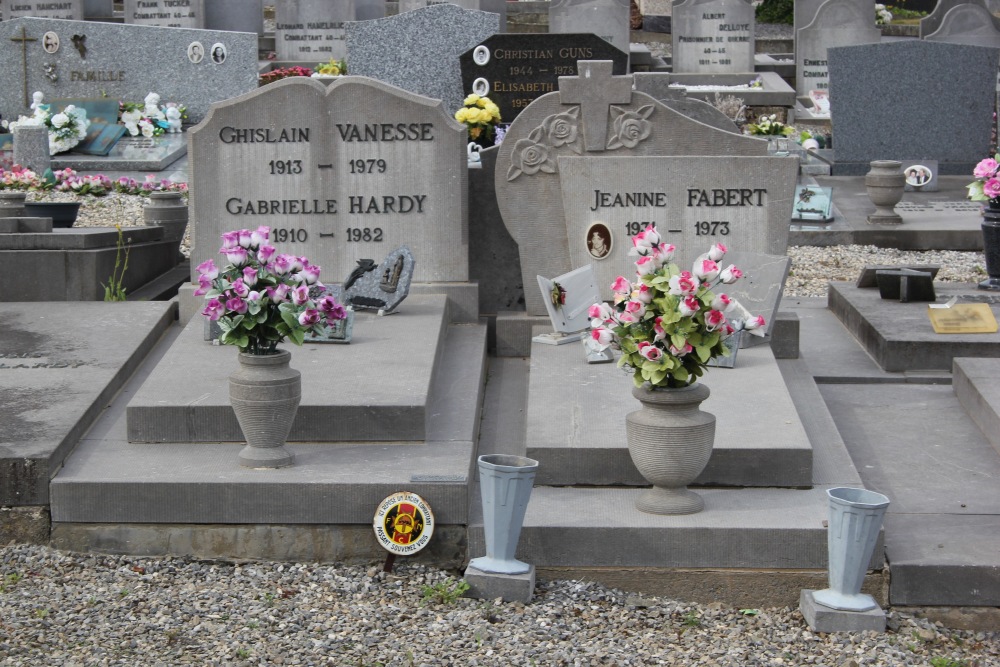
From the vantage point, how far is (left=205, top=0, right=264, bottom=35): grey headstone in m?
21.7

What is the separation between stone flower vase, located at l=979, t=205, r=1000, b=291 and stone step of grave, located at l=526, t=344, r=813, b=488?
3.08 metres

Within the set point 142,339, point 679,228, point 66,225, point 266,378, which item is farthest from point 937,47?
point 266,378

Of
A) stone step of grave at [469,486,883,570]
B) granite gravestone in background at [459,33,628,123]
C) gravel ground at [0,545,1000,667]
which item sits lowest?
gravel ground at [0,545,1000,667]

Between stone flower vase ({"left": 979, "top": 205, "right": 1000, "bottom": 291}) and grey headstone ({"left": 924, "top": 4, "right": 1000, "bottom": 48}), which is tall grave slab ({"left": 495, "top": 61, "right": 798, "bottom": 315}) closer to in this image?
stone flower vase ({"left": 979, "top": 205, "right": 1000, "bottom": 291})

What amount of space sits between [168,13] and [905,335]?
16.5 metres

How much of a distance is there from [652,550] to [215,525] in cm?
165

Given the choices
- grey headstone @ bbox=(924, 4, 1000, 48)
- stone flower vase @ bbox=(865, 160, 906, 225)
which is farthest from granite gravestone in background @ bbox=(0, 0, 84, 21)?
stone flower vase @ bbox=(865, 160, 906, 225)

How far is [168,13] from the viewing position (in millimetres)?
21078

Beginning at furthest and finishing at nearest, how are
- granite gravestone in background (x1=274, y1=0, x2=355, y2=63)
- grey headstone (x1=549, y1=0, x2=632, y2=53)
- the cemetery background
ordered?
granite gravestone in background (x1=274, y1=0, x2=355, y2=63)
grey headstone (x1=549, y1=0, x2=632, y2=53)
the cemetery background

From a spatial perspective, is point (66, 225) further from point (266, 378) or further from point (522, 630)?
point (522, 630)

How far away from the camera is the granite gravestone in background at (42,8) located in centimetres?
2148

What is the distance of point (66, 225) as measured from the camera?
915 centimetres

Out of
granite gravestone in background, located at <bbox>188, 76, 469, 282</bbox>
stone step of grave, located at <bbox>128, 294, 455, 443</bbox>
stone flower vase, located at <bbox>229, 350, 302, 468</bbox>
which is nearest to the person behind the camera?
stone flower vase, located at <bbox>229, 350, 302, 468</bbox>

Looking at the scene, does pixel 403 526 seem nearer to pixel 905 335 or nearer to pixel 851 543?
pixel 851 543
